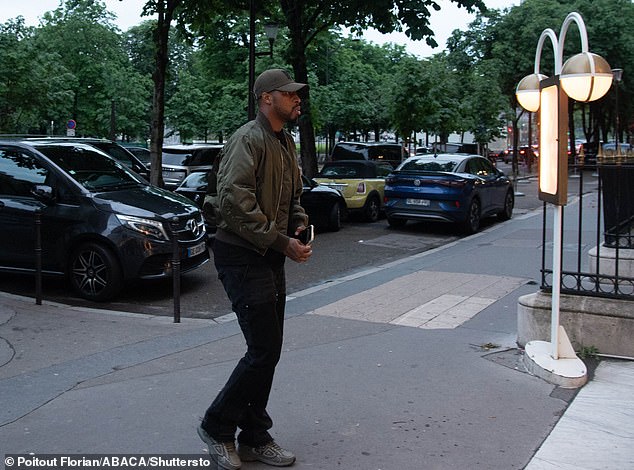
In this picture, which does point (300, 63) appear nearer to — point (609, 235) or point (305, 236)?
point (609, 235)

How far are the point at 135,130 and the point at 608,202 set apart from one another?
4168 cm

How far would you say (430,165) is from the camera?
15680 millimetres

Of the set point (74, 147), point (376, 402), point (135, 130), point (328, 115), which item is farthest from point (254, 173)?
point (135, 130)

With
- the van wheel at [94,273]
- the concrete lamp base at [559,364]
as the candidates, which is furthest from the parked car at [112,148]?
the concrete lamp base at [559,364]

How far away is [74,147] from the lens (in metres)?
9.62

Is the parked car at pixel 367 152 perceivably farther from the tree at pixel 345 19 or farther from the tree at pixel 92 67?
the tree at pixel 92 67

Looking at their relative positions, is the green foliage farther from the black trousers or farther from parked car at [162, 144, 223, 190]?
the black trousers

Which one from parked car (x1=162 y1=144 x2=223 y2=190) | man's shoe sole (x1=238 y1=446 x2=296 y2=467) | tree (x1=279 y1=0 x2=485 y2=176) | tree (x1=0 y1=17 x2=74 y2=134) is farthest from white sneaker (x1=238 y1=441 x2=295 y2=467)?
tree (x1=0 y1=17 x2=74 y2=134)

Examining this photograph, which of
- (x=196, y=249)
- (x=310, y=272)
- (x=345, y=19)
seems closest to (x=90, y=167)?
(x=196, y=249)

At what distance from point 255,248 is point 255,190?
29 centimetres

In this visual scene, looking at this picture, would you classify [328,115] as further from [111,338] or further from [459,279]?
[111,338]

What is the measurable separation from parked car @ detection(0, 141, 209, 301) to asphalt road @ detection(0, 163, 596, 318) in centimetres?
34

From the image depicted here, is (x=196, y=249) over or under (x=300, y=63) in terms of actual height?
under

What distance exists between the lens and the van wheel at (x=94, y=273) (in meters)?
8.40
